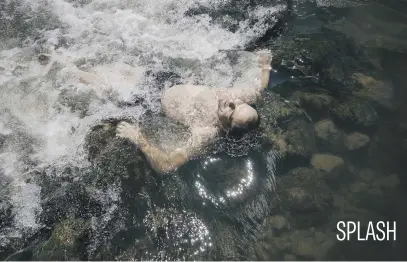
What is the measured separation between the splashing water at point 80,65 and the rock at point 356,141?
2.13 m

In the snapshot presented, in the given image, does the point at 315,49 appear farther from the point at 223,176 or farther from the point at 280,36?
the point at 223,176

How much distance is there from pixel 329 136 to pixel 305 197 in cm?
138

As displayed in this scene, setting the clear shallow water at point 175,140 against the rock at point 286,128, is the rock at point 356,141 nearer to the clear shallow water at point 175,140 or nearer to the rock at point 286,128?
the clear shallow water at point 175,140

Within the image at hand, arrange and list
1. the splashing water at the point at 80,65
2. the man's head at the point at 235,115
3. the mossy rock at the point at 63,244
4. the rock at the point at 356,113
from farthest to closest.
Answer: the rock at the point at 356,113, the splashing water at the point at 80,65, the man's head at the point at 235,115, the mossy rock at the point at 63,244

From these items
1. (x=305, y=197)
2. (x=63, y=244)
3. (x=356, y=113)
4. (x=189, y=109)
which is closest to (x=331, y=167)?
(x=305, y=197)

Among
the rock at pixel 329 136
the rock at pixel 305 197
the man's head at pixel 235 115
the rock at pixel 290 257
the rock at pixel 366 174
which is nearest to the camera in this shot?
the rock at pixel 290 257

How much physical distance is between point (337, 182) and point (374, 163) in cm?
83

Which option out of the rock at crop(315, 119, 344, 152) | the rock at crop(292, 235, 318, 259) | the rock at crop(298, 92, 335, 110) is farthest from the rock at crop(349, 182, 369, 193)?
the rock at crop(298, 92, 335, 110)

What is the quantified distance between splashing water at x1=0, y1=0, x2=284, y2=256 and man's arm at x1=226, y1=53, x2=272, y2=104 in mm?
211

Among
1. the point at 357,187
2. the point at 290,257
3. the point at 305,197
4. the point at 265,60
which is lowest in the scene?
the point at 290,257

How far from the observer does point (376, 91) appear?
6566 millimetres

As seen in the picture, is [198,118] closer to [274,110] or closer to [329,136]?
[274,110]

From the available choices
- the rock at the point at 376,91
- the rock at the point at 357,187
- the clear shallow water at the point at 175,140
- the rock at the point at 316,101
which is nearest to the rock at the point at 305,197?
the clear shallow water at the point at 175,140

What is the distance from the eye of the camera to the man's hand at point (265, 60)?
261 inches
